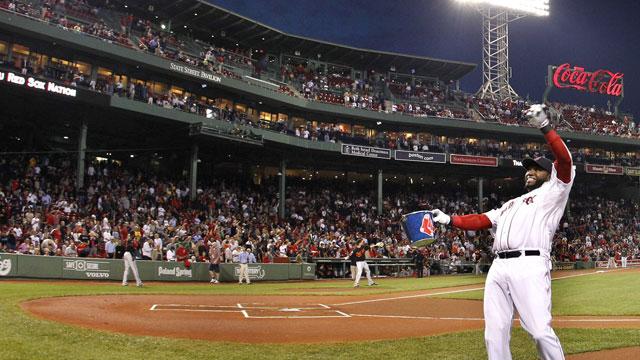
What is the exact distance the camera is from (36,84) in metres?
23.6

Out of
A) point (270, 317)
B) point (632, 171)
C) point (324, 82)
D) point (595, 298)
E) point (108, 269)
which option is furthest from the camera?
point (632, 171)

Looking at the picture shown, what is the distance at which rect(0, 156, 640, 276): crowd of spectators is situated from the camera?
21234 millimetres

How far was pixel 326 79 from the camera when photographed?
4488cm

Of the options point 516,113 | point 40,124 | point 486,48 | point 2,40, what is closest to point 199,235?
point 40,124

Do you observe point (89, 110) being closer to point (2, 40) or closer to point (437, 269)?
point (2, 40)

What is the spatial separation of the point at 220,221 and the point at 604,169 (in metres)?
34.7

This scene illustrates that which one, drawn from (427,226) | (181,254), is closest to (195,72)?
(181,254)

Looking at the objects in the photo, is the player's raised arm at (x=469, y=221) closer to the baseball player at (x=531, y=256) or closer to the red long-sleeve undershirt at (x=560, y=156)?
the baseball player at (x=531, y=256)

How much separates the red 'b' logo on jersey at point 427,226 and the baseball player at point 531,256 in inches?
30.2

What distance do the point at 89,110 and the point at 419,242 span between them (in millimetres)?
26126

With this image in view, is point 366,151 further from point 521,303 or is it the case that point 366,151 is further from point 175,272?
point 521,303

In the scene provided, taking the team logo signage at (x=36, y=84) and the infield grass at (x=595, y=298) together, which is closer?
the infield grass at (x=595, y=298)

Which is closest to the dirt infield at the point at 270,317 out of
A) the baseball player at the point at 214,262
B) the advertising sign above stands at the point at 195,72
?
the baseball player at the point at 214,262

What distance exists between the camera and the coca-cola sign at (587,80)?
51.1 metres
